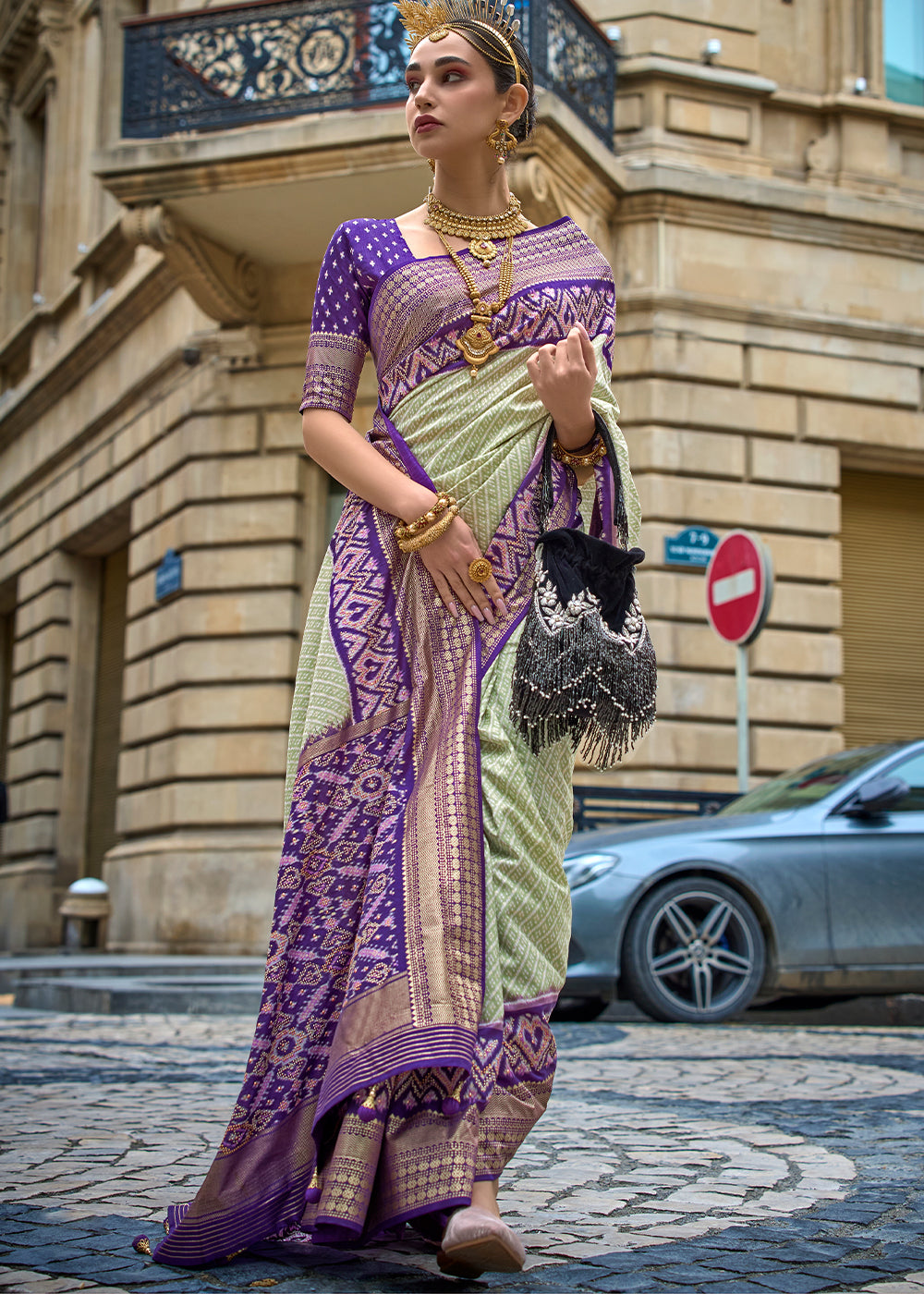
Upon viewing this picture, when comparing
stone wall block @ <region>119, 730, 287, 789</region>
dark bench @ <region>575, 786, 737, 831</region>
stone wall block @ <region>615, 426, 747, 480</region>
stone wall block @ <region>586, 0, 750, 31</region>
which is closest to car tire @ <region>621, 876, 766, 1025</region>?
dark bench @ <region>575, 786, 737, 831</region>

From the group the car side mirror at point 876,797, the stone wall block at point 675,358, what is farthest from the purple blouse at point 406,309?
the stone wall block at point 675,358

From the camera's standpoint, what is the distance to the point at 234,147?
42.6 ft

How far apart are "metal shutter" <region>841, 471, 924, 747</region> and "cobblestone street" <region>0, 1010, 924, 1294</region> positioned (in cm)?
868

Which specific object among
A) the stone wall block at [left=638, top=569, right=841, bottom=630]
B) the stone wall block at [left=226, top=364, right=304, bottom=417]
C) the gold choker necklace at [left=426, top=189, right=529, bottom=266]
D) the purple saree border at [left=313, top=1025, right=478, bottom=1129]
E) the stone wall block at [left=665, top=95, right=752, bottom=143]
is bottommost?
the purple saree border at [left=313, top=1025, right=478, bottom=1129]

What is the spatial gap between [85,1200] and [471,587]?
4.49 ft

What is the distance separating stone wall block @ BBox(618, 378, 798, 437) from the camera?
527 inches

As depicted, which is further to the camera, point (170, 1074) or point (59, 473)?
point (59, 473)

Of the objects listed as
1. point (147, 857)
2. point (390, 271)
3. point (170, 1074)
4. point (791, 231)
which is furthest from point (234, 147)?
point (390, 271)

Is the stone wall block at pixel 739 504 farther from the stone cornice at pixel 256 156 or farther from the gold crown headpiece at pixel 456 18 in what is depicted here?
the gold crown headpiece at pixel 456 18

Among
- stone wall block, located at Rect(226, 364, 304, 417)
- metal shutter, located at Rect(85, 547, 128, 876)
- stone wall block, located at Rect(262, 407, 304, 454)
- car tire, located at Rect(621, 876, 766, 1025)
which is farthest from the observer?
metal shutter, located at Rect(85, 547, 128, 876)

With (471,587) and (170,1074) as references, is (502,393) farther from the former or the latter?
(170,1074)

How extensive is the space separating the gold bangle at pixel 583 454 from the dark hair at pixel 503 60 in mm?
604

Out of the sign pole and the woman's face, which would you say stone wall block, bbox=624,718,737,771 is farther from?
the woman's face

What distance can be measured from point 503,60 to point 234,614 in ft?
37.6
